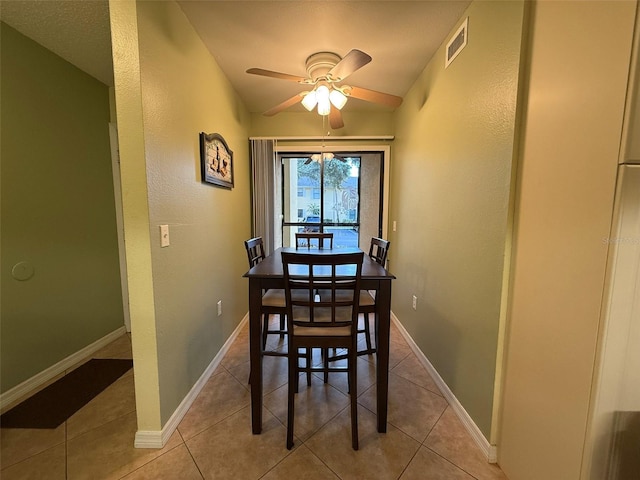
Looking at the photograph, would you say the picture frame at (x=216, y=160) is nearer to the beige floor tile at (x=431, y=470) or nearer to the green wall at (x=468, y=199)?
the green wall at (x=468, y=199)

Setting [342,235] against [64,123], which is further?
[342,235]

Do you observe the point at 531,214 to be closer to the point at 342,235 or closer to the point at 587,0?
the point at 587,0

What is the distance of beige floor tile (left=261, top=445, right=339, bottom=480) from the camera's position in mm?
1199

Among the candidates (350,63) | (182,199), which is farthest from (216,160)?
(350,63)

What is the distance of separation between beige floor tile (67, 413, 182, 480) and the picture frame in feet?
5.44

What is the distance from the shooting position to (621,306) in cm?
80

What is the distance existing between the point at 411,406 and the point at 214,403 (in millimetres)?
1337

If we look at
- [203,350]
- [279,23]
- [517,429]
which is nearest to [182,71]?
[279,23]

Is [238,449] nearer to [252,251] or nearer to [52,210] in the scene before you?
[252,251]

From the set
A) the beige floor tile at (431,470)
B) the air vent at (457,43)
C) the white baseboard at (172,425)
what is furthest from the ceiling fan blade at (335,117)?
the beige floor tile at (431,470)

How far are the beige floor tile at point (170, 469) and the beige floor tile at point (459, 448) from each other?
1252 mm

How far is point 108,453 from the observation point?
1314 mm

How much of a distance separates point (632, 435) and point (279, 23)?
2.61m

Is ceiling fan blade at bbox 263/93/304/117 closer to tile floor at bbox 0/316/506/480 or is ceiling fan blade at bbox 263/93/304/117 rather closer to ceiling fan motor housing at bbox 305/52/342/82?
ceiling fan motor housing at bbox 305/52/342/82
